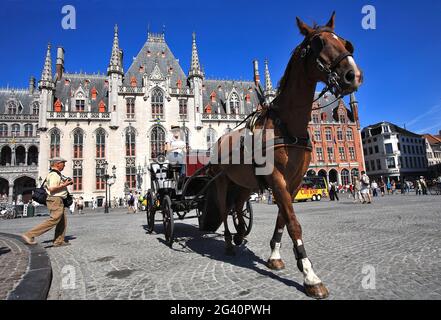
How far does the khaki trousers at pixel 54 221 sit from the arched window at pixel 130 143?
27.4 m

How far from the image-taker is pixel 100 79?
36781 millimetres

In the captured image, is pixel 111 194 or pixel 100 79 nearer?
pixel 111 194

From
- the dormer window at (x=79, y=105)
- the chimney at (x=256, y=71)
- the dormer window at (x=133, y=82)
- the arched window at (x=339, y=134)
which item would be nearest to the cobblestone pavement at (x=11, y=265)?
the dormer window at (x=133, y=82)

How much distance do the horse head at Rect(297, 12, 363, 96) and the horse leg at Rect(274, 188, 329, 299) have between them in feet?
4.01

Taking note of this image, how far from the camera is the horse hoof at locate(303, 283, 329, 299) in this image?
2.36m

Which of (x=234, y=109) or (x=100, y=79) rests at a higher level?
(x=100, y=79)

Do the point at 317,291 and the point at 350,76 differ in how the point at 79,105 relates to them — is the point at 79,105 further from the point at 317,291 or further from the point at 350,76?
the point at 317,291

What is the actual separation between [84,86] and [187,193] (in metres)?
35.4

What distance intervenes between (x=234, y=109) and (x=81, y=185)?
73.1 ft

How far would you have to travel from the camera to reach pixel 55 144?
30578 millimetres

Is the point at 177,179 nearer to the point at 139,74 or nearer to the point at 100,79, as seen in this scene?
the point at 139,74

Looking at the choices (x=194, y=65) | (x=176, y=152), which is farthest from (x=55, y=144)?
(x=176, y=152)

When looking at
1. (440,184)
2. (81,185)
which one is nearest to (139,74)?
(81,185)
